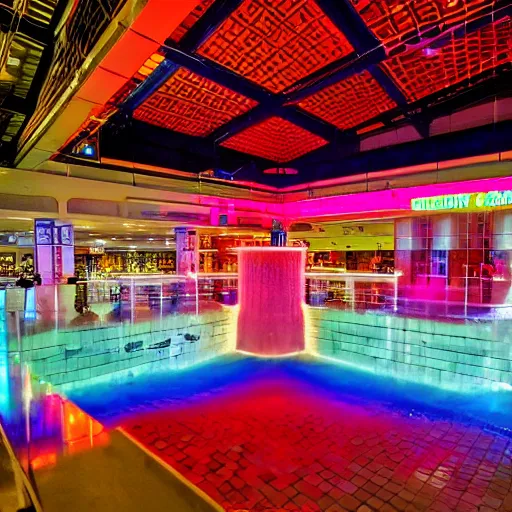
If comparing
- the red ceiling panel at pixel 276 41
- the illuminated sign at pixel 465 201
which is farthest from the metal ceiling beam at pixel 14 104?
the illuminated sign at pixel 465 201

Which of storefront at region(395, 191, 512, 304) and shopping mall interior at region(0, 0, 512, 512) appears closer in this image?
shopping mall interior at region(0, 0, 512, 512)

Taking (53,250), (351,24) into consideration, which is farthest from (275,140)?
(53,250)

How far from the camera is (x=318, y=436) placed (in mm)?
4418

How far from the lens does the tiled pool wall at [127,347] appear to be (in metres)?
5.65

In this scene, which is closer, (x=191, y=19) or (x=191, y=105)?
(x=191, y=19)

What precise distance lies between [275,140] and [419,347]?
7389 millimetres

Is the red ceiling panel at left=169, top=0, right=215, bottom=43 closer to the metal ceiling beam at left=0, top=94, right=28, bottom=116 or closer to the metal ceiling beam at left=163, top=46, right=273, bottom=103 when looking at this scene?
the metal ceiling beam at left=163, top=46, right=273, bottom=103

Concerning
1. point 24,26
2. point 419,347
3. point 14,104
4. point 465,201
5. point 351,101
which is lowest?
point 419,347

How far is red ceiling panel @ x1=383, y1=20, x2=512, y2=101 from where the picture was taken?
535cm

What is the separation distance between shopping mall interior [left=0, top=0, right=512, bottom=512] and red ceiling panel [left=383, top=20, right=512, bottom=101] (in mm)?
56

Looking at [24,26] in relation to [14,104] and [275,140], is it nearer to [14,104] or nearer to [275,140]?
[14,104]

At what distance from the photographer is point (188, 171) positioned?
11898mm

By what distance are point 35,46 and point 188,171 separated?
806 centimetres

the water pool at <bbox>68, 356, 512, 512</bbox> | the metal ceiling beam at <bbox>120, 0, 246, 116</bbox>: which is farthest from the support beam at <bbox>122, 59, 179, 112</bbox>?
the water pool at <bbox>68, 356, 512, 512</bbox>
